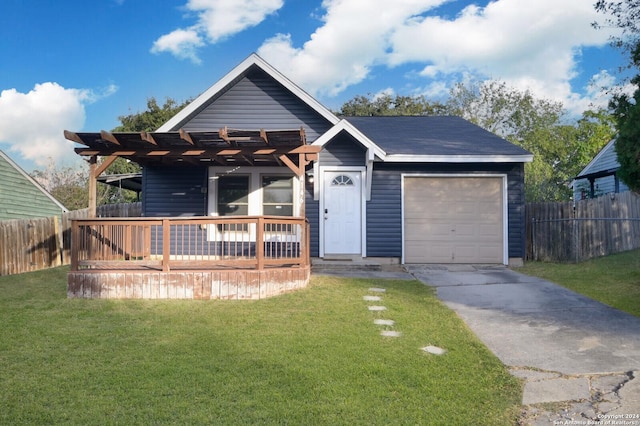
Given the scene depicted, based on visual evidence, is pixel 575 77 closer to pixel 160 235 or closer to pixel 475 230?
pixel 475 230

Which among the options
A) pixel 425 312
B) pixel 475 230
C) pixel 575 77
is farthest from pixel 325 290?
pixel 575 77

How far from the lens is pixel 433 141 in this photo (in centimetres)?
1166

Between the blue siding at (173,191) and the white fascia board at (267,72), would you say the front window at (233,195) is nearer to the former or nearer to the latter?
the blue siding at (173,191)

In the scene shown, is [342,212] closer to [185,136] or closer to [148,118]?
[185,136]

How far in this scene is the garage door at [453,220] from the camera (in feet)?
36.3

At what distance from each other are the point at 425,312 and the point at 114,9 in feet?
54.3

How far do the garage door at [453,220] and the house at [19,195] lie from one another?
586 inches

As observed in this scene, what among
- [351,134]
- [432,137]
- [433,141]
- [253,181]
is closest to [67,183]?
[253,181]

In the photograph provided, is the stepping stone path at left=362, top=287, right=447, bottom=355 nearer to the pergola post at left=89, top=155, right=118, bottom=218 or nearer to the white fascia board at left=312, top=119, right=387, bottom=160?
the white fascia board at left=312, top=119, right=387, bottom=160

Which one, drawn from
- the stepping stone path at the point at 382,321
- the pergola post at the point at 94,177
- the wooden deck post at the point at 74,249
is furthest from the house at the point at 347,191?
the stepping stone path at the point at 382,321

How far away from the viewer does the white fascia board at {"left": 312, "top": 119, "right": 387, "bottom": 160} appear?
10008 mm

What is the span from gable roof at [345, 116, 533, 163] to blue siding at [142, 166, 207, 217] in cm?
428

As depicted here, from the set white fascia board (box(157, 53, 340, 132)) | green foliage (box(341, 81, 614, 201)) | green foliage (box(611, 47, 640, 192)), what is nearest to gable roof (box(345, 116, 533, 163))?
white fascia board (box(157, 53, 340, 132))

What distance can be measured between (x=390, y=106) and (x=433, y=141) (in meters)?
23.1
